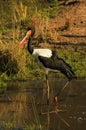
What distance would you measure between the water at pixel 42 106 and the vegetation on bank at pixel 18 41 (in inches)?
24.6

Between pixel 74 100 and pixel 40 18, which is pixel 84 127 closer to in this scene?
pixel 74 100

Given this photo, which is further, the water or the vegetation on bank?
the vegetation on bank

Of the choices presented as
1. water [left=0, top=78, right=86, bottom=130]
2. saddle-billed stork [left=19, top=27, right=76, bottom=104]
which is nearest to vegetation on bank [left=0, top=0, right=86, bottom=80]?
water [left=0, top=78, right=86, bottom=130]

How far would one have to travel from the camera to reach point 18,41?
12.8 metres

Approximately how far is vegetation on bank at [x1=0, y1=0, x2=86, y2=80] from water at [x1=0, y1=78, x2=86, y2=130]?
2.05 ft

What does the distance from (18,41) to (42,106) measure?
3431 millimetres

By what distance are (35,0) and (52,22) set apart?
1577mm

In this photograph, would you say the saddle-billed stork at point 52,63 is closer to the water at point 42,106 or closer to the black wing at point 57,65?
the black wing at point 57,65

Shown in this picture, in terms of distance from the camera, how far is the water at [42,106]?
8.34 meters

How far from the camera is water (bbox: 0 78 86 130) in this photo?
Answer: 834 centimetres

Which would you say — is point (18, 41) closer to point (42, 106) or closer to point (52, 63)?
point (52, 63)

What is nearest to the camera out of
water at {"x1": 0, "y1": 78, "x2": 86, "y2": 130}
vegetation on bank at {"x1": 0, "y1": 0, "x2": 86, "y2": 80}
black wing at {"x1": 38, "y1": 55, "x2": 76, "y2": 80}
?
water at {"x1": 0, "y1": 78, "x2": 86, "y2": 130}

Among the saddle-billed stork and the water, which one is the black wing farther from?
the water

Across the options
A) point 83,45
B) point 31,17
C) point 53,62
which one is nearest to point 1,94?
point 53,62
